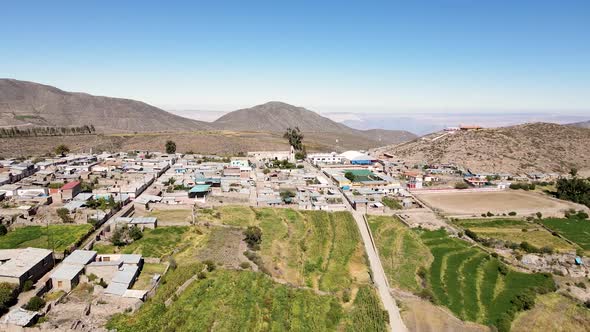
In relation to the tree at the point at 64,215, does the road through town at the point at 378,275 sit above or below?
below

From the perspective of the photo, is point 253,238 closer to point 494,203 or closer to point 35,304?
point 35,304

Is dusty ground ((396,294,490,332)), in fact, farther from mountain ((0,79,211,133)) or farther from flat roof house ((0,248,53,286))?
mountain ((0,79,211,133))

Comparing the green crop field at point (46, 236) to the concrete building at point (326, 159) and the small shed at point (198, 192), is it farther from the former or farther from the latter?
the concrete building at point (326, 159)

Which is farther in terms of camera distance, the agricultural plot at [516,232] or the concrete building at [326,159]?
the concrete building at [326,159]

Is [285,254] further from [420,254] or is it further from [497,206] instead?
[497,206]

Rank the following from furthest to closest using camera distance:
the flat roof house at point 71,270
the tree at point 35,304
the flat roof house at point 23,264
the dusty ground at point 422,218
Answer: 1. the dusty ground at point 422,218
2. the flat roof house at point 71,270
3. the flat roof house at point 23,264
4. the tree at point 35,304

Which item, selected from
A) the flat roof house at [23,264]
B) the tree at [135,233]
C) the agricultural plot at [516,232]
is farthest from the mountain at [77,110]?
the agricultural plot at [516,232]

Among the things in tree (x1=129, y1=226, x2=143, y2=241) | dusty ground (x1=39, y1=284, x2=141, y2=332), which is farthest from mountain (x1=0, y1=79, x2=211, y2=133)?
dusty ground (x1=39, y1=284, x2=141, y2=332)
